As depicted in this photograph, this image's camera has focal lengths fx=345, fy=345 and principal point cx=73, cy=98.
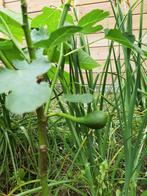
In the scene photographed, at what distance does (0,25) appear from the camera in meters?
0.44

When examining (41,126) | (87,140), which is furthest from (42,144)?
(87,140)

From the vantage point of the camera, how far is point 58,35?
0.39 metres

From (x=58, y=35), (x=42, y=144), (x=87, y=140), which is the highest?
(x=58, y=35)

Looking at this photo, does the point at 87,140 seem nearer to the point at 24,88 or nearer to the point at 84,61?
the point at 84,61

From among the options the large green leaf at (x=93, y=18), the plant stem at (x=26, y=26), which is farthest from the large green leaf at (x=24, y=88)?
the large green leaf at (x=93, y=18)

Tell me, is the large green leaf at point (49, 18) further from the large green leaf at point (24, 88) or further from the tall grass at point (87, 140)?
the large green leaf at point (24, 88)

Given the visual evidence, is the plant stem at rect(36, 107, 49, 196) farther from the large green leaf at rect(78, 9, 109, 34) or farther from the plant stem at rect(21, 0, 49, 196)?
the large green leaf at rect(78, 9, 109, 34)

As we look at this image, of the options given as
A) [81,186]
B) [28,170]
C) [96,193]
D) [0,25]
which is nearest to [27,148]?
[28,170]

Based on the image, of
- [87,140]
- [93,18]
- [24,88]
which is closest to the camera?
[24,88]

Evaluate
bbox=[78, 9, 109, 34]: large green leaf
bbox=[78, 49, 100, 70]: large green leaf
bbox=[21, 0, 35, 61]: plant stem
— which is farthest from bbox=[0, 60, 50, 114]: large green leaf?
bbox=[78, 49, 100, 70]: large green leaf

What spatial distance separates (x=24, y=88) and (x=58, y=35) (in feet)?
0.32

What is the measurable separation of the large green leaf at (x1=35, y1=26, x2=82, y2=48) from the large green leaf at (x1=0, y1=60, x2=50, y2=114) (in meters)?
0.05

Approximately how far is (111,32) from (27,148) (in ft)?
1.61

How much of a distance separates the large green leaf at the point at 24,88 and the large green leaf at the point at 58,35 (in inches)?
1.9
